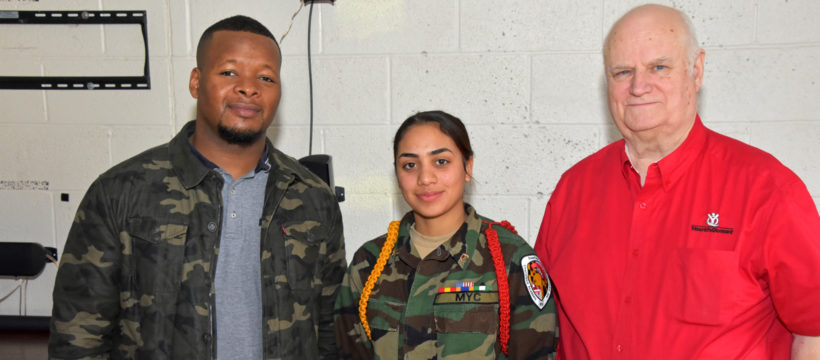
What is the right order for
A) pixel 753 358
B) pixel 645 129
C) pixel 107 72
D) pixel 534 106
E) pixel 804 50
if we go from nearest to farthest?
pixel 753 358, pixel 645 129, pixel 804 50, pixel 534 106, pixel 107 72

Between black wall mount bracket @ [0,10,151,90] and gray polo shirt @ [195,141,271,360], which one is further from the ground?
black wall mount bracket @ [0,10,151,90]

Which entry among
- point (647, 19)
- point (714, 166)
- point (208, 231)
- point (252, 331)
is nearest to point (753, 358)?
point (714, 166)

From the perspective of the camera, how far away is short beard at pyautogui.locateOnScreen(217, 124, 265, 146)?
149 centimetres

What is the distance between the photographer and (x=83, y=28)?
232 cm

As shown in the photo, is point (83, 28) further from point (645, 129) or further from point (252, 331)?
point (645, 129)

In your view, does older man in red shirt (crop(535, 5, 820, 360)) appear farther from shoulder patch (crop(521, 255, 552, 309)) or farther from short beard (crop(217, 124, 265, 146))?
short beard (crop(217, 124, 265, 146))

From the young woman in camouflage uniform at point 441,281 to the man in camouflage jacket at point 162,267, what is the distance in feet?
0.58

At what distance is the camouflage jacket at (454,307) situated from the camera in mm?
1398

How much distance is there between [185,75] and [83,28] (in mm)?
473

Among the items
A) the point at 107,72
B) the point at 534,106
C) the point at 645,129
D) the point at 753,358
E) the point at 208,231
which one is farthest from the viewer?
the point at 107,72

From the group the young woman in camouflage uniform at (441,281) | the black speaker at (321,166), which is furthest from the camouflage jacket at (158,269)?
A: the black speaker at (321,166)

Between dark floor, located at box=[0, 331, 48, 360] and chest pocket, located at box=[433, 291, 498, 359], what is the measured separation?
5.55ft

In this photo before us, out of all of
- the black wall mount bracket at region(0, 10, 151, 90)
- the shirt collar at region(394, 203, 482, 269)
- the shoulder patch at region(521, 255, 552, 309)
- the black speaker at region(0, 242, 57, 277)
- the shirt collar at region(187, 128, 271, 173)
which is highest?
the black wall mount bracket at region(0, 10, 151, 90)

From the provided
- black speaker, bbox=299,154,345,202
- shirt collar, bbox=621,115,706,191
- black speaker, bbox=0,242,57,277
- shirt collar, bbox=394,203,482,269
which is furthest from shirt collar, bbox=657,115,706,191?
black speaker, bbox=0,242,57,277
